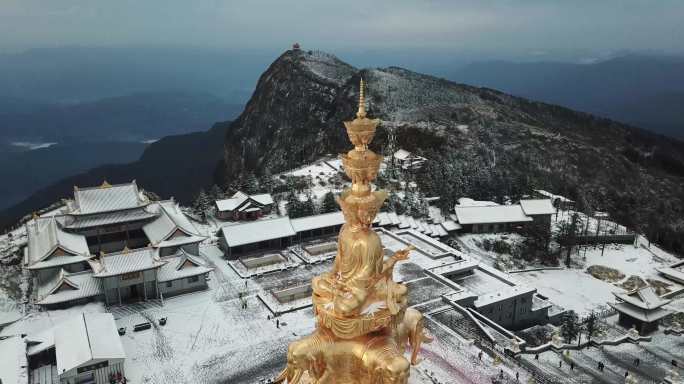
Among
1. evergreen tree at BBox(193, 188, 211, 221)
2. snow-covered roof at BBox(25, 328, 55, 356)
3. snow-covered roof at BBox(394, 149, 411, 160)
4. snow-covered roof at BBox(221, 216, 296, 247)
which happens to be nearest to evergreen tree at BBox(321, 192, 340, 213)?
snow-covered roof at BBox(221, 216, 296, 247)

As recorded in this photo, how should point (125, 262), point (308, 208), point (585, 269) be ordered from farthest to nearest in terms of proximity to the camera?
point (308, 208), point (585, 269), point (125, 262)

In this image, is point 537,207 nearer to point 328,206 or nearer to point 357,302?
point 328,206

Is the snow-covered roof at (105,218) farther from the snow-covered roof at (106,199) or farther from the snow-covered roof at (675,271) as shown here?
the snow-covered roof at (675,271)

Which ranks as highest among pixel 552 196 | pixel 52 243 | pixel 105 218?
pixel 105 218

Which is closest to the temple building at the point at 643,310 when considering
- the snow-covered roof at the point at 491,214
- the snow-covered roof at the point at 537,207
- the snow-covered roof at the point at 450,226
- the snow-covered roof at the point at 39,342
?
the snow-covered roof at the point at 491,214

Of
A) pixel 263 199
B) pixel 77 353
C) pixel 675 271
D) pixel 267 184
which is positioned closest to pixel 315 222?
pixel 263 199

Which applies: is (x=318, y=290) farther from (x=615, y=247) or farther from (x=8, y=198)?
(x=8, y=198)

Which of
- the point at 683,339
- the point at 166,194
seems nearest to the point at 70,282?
the point at 683,339
